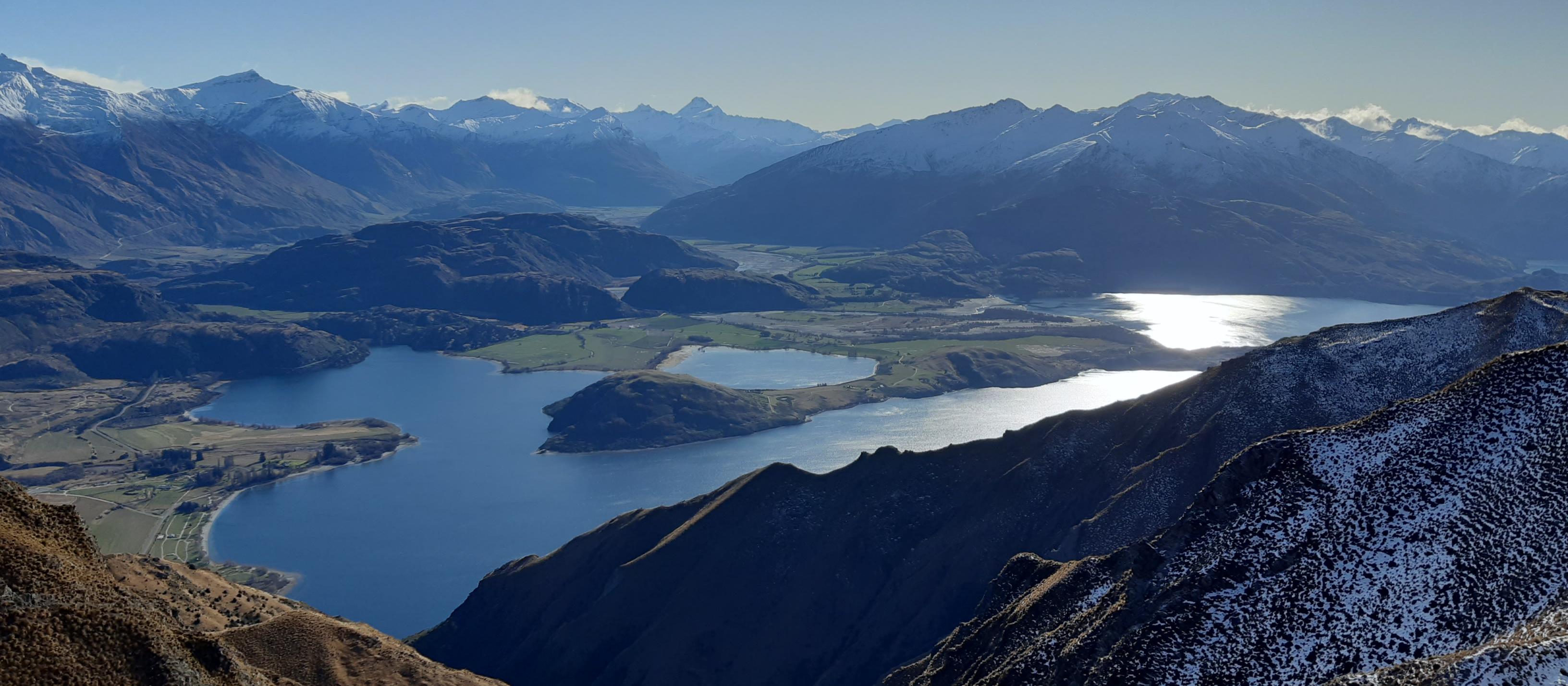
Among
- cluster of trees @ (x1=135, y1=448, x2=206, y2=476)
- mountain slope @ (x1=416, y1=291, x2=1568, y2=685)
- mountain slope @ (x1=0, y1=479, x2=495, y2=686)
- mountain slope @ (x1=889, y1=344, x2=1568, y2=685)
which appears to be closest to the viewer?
mountain slope @ (x1=0, y1=479, x2=495, y2=686)

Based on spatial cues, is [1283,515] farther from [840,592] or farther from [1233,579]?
[840,592]

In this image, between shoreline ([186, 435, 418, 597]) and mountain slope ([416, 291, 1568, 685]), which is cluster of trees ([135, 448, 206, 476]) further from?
mountain slope ([416, 291, 1568, 685])

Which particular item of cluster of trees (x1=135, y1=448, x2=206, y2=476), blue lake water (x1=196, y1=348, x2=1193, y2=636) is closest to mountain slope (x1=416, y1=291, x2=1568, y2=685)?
blue lake water (x1=196, y1=348, x2=1193, y2=636)

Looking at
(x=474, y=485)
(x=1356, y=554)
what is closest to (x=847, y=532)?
(x=1356, y=554)

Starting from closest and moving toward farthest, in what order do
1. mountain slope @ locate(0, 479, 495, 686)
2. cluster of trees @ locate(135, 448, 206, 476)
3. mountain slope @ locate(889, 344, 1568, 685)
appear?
mountain slope @ locate(0, 479, 495, 686) → mountain slope @ locate(889, 344, 1568, 685) → cluster of trees @ locate(135, 448, 206, 476)

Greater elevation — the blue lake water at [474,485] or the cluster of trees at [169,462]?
the cluster of trees at [169,462]

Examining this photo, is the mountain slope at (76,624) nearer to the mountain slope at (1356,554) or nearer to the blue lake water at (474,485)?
the mountain slope at (1356,554)

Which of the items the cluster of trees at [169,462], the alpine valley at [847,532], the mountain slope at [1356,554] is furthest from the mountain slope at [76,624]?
the cluster of trees at [169,462]
